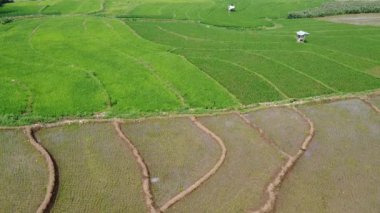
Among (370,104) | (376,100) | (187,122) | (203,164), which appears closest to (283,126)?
(187,122)

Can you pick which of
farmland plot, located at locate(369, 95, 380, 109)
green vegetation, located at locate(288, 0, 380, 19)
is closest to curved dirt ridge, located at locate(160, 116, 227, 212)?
farmland plot, located at locate(369, 95, 380, 109)

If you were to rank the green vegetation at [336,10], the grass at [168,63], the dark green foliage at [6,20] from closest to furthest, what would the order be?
the grass at [168,63], the dark green foliage at [6,20], the green vegetation at [336,10]

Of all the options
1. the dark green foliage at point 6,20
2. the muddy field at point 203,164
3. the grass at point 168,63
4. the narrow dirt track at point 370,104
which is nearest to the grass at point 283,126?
the muddy field at point 203,164

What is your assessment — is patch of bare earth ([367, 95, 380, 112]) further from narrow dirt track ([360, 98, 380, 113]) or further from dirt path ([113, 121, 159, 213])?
dirt path ([113, 121, 159, 213])

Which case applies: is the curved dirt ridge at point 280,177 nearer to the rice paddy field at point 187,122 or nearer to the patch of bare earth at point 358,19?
the rice paddy field at point 187,122

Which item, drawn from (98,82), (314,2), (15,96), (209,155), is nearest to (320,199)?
(209,155)

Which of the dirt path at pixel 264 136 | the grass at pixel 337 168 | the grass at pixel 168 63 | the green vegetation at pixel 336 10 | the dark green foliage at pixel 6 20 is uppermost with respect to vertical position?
the dark green foliage at pixel 6 20

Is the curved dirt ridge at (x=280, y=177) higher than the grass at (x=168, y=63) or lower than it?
lower
